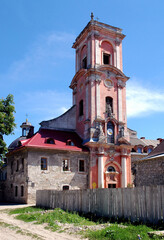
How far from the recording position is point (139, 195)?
476 inches

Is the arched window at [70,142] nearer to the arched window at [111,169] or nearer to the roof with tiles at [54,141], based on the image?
the roof with tiles at [54,141]

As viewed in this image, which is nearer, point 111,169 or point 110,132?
point 111,169

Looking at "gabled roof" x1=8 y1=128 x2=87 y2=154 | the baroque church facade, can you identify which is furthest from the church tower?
"gabled roof" x1=8 y1=128 x2=87 y2=154

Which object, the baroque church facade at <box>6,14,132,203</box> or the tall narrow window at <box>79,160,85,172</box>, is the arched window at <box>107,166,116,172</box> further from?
the tall narrow window at <box>79,160,85,172</box>

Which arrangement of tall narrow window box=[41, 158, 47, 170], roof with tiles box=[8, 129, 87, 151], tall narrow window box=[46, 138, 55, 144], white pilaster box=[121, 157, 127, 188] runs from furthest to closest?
white pilaster box=[121, 157, 127, 188] → tall narrow window box=[46, 138, 55, 144] → roof with tiles box=[8, 129, 87, 151] → tall narrow window box=[41, 158, 47, 170]

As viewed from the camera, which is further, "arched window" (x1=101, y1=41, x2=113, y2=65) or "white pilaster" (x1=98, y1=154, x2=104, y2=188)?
"arched window" (x1=101, y1=41, x2=113, y2=65)

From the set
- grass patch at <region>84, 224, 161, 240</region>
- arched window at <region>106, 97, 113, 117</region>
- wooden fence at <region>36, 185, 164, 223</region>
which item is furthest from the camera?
arched window at <region>106, 97, 113, 117</region>

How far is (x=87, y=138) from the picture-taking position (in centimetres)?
3173

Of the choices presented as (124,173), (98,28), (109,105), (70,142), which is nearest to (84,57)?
(98,28)

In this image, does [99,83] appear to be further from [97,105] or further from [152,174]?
[152,174]

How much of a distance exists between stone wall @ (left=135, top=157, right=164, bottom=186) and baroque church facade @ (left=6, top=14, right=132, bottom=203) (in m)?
6.15

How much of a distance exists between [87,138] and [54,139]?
3.96 metres

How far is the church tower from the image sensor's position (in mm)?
31266

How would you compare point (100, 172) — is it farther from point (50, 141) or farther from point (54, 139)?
point (50, 141)
